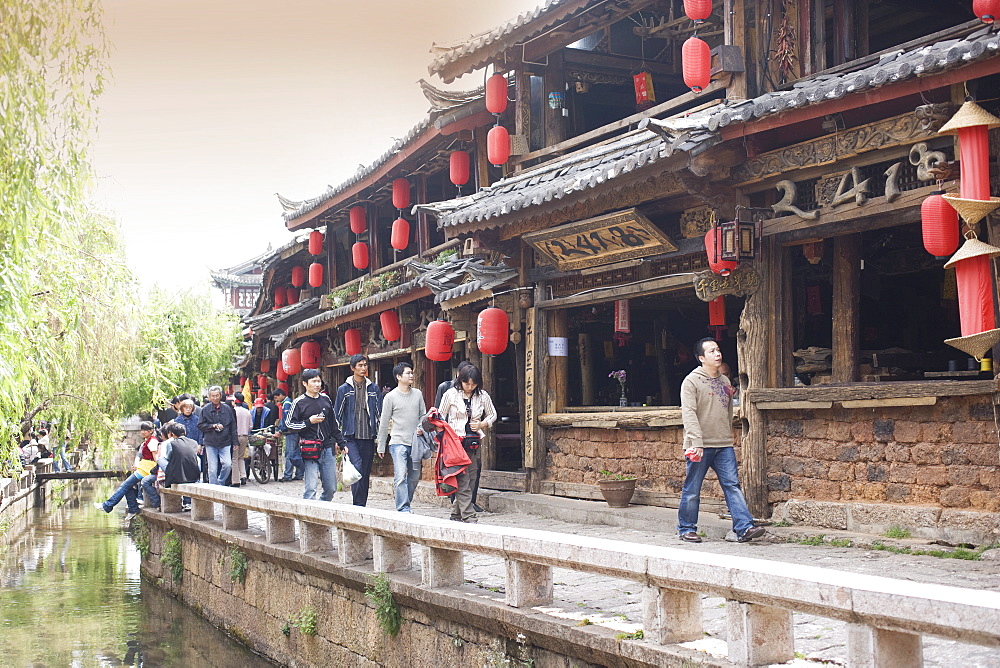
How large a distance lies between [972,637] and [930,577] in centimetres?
326

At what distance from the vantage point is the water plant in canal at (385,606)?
671 centimetres

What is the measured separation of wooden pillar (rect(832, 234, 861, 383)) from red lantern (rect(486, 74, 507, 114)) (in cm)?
543

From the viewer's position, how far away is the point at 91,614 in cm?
1084

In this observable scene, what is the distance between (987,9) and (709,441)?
363 cm

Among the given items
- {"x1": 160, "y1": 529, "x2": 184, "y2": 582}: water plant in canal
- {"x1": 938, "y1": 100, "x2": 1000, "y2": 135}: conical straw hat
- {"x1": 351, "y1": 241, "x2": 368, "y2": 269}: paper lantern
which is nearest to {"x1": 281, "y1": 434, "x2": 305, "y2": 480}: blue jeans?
{"x1": 160, "y1": 529, "x2": 184, "y2": 582}: water plant in canal

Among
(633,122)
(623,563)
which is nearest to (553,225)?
(633,122)

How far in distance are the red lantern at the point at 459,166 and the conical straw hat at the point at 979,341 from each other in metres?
9.74

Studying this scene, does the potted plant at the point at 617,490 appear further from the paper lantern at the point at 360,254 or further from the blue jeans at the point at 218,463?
the paper lantern at the point at 360,254

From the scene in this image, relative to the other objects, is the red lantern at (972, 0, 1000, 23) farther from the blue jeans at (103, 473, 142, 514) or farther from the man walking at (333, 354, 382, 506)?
the blue jeans at (103, 473, 142, 514)

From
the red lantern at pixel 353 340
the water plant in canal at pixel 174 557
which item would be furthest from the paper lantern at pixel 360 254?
the water plant in canal at pixel 174 557

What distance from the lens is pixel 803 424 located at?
27.6ft

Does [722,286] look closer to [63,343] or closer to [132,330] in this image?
[63,343]

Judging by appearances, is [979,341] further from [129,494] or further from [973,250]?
[129,494]

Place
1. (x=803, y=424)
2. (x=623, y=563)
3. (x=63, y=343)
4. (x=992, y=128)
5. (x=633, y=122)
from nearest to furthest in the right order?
(x=623, y=563), (x=992, y=128), (x=803, y=424), (x=633, y=122), (x=63, y=343)
